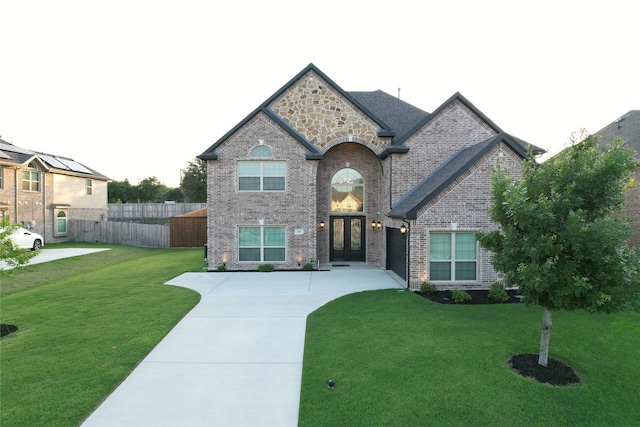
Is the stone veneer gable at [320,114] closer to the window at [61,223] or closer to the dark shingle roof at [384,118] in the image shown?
the dark shingle roof at [384,118]

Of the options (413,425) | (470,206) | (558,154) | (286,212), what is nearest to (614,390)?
(413,425)

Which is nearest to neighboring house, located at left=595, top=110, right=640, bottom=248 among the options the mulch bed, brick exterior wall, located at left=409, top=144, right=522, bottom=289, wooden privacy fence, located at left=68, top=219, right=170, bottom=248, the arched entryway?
brick exterior wall, located at left=409, top=144, right=522, bottom=289

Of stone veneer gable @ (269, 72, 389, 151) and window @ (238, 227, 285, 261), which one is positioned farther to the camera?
stone veneer gable @ (269, 72, 389, 151)

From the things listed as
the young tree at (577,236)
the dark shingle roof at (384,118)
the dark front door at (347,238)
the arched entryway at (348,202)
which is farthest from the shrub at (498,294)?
the dark front door at (347,238)

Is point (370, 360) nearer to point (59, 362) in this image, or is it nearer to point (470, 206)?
point (59, 362)

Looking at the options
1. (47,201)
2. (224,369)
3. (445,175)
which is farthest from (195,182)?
(224,369)

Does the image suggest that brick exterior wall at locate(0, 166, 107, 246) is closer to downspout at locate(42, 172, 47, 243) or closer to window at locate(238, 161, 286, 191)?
downspout at locate(42, 172, 47, 243)

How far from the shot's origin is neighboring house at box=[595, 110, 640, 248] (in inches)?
630

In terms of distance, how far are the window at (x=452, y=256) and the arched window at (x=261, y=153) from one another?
783 cm

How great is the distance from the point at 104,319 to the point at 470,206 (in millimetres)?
10996

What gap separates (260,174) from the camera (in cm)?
1500

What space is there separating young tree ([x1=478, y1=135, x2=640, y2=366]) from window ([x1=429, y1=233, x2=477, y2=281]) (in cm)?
548

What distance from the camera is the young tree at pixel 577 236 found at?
5.07m

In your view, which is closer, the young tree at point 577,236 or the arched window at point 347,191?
the young tree at point 577,236
